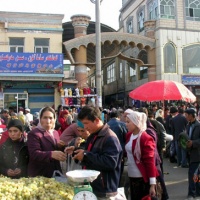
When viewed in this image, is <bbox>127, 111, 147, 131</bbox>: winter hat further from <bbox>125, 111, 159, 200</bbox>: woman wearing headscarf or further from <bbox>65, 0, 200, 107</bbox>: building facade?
<bbox>65, 0, 200, 107</bbox>: building facade

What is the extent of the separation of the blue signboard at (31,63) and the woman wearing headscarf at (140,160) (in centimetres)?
1460

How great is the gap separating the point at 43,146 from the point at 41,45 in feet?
54.2

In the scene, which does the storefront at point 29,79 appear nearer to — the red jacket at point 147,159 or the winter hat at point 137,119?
the winter hat at point 137,119

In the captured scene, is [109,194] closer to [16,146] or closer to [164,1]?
[16,146]

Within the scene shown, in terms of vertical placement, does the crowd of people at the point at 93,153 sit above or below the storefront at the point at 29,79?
below

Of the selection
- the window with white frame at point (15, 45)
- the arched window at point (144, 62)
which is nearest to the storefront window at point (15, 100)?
the window with white frame at point (15, 45)

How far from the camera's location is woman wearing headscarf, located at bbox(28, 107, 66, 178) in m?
3.35

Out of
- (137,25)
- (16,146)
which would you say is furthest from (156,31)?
(16,146)

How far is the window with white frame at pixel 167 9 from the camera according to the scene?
21.1 metres

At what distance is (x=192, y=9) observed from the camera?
21.9 metres

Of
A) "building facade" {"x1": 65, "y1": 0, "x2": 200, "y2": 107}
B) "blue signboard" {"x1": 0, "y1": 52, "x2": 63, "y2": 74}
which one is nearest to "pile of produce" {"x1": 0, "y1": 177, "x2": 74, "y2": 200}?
"blue signboard" {"x1": 0, "y1": 52, "x2": 63, "y2": 74}

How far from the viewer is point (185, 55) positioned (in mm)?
21484

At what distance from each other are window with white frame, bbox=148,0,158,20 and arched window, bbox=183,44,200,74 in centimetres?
335

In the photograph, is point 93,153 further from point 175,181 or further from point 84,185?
point 175,181
